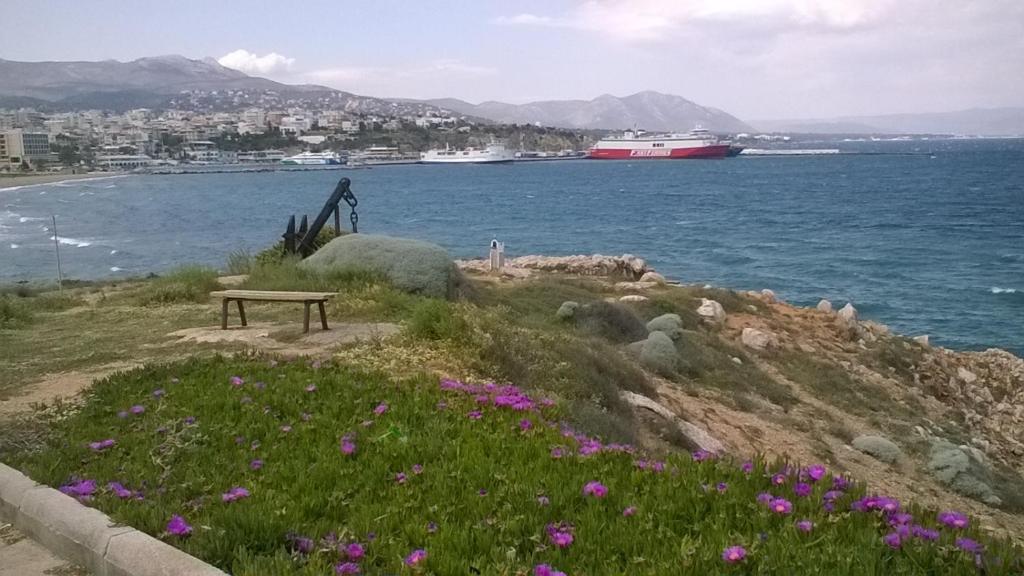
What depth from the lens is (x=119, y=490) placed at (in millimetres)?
4820

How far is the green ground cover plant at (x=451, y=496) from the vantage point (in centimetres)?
374

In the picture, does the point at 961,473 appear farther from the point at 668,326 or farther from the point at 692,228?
the point at 692,228

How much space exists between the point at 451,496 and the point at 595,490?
2.46 feet

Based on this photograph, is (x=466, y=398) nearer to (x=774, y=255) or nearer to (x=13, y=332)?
(x=13, y=332)

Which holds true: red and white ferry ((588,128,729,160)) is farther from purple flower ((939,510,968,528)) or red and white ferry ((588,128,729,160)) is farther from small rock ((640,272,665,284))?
purple flower ((939,510,968,528))

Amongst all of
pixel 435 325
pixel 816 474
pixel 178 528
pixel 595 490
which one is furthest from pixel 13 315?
pixel 816 474

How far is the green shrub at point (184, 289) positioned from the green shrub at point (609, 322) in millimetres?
5950

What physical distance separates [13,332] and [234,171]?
450 feet

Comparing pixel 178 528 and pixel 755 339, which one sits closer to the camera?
pixel 178 528

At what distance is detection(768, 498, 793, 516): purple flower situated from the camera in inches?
167

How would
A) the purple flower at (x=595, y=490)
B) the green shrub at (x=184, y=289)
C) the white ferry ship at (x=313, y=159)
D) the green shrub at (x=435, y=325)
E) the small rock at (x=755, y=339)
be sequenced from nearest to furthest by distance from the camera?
1. the purple flower at (x=595, y=490)
2. the green shrub at (x=435, y=325)
3. the green shrub at (x=184, y=289)
4. the small rock at (x=755, y=339)
5. the white ferry ship at (x=313, y=159)

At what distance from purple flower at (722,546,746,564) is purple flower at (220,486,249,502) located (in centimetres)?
249

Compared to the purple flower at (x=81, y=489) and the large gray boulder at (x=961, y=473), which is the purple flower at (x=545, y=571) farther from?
the large gray boulder at (x=961, y=473)

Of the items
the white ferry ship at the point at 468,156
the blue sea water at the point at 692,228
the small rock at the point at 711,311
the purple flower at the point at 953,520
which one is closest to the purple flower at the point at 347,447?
the purple flower at the point at 953,520
